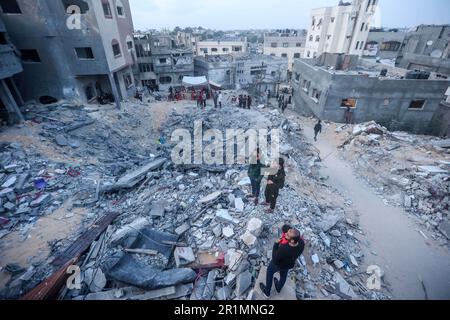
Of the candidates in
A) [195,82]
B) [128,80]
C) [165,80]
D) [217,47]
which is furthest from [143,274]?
[217,47]

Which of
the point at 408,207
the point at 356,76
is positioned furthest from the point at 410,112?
the point at 408,207

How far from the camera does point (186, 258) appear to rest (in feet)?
17.4

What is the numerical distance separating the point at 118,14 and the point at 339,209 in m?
22.4

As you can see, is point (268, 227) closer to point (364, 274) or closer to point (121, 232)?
point (364, 274)

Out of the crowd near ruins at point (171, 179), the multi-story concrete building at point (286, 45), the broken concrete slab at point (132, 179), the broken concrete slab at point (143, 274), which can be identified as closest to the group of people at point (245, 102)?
the crowd near ruins at point (171, 179)

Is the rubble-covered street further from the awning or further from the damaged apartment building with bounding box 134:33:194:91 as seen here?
the damaged apartment building with bounding box 134:33:194:91

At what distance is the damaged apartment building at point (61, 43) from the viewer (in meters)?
14.0

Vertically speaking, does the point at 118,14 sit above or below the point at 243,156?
above

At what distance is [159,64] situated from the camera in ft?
95.1

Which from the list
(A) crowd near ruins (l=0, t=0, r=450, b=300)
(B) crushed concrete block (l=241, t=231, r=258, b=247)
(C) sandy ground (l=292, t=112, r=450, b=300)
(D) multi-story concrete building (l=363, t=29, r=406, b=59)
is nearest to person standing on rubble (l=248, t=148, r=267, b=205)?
(A) crowd near ruins (l=0, t=0, r=450, b=300)

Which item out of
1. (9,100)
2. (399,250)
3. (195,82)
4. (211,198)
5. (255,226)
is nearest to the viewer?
(255,226)

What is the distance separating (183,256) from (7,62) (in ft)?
49.0

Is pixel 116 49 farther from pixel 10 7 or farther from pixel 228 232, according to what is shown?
pixel 228 232

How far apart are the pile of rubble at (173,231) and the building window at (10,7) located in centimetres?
928
